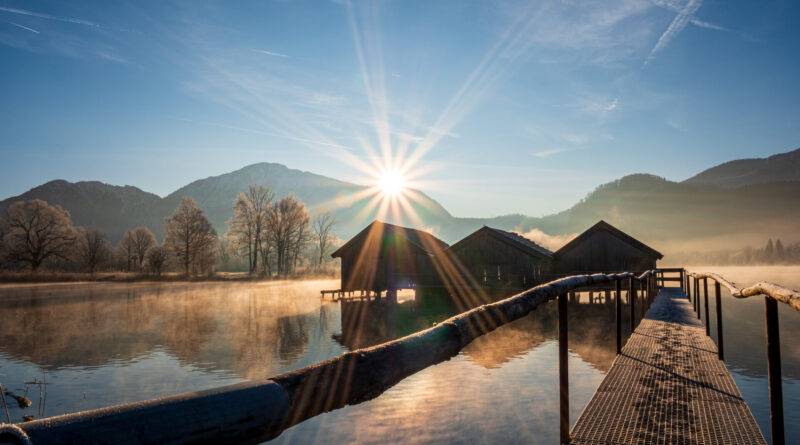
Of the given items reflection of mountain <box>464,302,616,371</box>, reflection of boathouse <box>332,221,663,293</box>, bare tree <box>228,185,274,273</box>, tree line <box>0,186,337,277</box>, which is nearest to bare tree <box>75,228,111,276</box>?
tree line <box>0,186,337,277</box>

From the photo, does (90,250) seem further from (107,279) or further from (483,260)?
(483,260)


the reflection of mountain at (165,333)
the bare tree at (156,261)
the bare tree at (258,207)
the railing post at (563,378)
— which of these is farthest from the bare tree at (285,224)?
the railing post at (563,378)

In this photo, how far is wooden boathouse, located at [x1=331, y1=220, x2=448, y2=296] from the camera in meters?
41.9

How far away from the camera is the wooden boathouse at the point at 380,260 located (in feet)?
137

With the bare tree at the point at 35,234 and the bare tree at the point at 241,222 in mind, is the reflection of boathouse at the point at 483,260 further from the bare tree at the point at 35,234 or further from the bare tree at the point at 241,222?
the bare tree at the point at 35,234

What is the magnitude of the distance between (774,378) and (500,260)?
34.9 meters

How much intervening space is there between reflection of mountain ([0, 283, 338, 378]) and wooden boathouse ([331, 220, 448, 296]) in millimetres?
6779

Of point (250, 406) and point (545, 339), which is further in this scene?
point (545, 339)

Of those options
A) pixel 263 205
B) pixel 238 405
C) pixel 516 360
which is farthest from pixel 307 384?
pixel 263 205

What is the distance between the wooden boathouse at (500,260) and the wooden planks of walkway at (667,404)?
98.5 ft

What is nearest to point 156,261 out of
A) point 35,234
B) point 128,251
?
point 35,234

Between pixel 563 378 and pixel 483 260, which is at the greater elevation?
pixel 483 260

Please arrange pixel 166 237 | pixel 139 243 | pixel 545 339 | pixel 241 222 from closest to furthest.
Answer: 1. pixel 545 339
2. pixel 166 237
3. pixel 241 222
4. pixel 139 243

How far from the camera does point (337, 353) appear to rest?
17.5 metres
